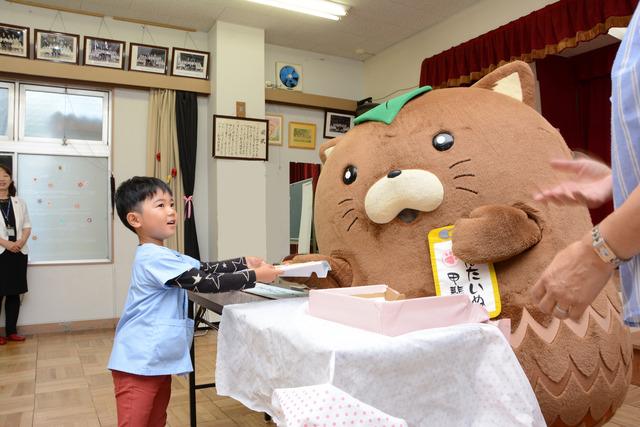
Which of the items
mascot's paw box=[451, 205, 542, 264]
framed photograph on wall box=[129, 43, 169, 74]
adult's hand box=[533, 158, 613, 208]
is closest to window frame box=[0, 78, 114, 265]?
framed photograph on wall box=[129, 43, 169, 74]

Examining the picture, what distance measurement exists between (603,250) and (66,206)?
15.9ft

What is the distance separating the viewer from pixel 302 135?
571 centimetres

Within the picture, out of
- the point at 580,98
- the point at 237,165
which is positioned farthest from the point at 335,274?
the point at 580,98

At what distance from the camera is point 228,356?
49.4 inches

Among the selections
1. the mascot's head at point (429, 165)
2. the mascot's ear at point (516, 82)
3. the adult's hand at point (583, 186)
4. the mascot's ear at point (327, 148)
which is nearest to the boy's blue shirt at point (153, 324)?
the mascot's head at point (429, 165)

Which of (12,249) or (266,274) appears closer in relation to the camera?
(266,274)

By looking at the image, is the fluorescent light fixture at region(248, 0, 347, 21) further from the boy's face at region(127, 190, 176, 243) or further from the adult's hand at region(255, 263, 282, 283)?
the adult's hand at region(255, 263, 282, 283)

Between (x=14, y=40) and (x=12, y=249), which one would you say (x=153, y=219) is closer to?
(x=12, y=249)

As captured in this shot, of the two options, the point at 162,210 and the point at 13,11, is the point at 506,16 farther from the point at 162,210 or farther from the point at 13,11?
→ the point at 13,11

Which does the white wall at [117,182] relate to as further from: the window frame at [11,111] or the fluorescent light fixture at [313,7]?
the fluorescent light fixture at [313,7]

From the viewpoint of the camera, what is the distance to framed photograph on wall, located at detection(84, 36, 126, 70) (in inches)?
181

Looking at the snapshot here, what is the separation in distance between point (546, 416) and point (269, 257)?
4432 mm

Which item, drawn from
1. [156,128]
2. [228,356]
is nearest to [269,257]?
[156,128]

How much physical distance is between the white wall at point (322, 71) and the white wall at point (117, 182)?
78cm
